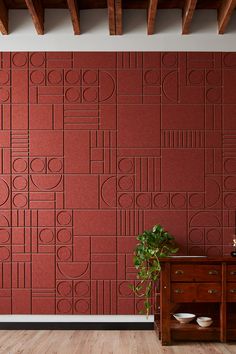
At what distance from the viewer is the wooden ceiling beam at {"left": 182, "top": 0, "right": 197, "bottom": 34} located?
533 cm

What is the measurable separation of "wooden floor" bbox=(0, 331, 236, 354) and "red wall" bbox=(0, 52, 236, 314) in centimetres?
26

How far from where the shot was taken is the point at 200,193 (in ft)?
19.1

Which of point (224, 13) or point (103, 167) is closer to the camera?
point (224, 13)

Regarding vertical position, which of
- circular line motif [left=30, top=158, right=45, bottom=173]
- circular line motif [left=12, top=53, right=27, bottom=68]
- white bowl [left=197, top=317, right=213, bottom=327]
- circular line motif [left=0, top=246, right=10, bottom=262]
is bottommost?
white bowl [left=197, top=317, right=213, bottom=327]

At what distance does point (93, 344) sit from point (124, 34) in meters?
2.80

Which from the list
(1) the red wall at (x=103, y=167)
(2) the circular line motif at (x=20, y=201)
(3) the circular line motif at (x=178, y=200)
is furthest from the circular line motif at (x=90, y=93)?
(3) the circular line motif at (x=178, y=200)

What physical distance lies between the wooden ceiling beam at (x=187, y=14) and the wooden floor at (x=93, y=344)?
2.75 meters

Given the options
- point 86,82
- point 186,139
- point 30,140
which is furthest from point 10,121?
point 186,139

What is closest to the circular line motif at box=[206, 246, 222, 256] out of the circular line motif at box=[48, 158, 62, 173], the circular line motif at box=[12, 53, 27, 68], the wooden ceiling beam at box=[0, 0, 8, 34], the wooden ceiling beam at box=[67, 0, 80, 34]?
the circular line motif at box=[48, 158, 62, 173]

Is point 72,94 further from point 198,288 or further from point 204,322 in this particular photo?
point 204,322

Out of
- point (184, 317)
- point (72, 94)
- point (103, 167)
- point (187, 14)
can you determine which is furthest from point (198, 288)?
point (187, 14)

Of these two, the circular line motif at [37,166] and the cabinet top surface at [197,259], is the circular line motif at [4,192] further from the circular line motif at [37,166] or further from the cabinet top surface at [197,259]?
the cabinet top surface at [197,259]

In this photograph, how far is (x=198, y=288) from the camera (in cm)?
525

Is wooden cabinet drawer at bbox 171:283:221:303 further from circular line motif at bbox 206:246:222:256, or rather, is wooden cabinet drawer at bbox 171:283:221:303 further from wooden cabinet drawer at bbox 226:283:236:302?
circular line motif at bbox 206:246:222:256
